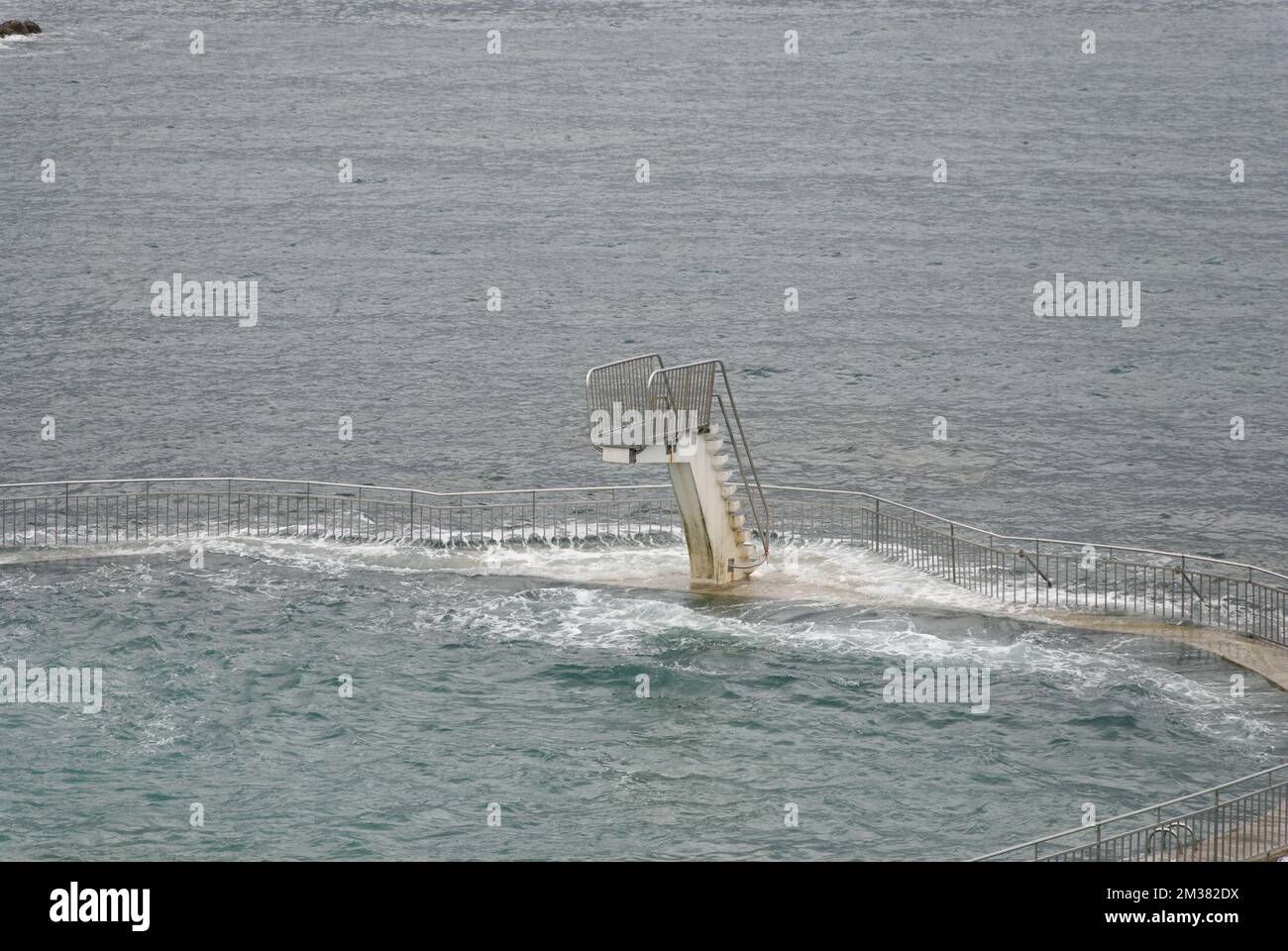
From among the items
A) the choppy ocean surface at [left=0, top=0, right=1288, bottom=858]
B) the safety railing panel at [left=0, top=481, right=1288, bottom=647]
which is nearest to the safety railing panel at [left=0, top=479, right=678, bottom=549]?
the safety railing panel at [left=0, top=481, right=1288, bottom=647]

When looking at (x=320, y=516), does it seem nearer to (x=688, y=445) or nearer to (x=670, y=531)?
(x=670, y=531)

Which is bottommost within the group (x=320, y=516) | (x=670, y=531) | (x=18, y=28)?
(x=670, y=531)

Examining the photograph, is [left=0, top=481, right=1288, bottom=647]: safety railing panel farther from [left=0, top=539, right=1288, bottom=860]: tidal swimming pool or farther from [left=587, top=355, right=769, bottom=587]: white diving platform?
[left=587, top=355, right=769, bottom=587]: white diving platform

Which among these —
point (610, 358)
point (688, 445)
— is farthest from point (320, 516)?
point (610, 358)

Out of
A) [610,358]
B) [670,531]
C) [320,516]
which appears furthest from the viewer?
[610,358]

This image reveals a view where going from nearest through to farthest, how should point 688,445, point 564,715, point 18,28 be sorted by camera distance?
point 564,715, point 688,445, point 18,28

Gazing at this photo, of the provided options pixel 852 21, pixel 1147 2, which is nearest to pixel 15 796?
pixel 852 21

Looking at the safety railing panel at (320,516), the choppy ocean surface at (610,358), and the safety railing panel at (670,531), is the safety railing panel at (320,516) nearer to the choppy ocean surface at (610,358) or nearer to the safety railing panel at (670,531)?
the safety railing panel at (670,531)
